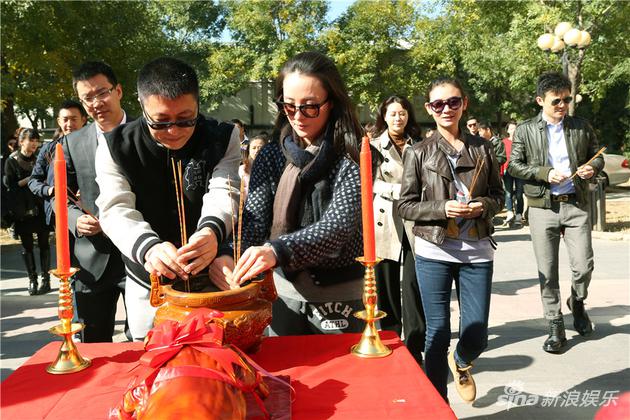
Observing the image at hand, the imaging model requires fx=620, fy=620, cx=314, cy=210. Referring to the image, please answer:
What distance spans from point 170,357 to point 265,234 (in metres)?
0.94

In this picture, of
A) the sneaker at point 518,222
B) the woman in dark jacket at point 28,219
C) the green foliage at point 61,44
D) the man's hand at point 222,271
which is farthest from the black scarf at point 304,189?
the green foliage at point 61,44

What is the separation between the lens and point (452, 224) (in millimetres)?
3066

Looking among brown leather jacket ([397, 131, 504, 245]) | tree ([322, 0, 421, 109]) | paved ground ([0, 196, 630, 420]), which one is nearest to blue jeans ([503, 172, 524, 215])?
paved ground ([0, 196, 630, 420])

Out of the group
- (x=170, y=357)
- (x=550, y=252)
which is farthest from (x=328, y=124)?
(x=550, y=252)

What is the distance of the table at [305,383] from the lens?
1382mm

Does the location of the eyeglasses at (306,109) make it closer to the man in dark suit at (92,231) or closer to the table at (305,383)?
the table at (305,383)

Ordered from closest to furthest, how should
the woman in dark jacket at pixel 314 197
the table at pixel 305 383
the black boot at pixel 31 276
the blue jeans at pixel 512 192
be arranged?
the table at pixel 305 383
the woman in dark jacket at pixel 314 197
the black boot at pixel 31 276
the blue jeans at pixel 512 192

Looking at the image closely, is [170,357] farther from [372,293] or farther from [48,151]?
[48,151]

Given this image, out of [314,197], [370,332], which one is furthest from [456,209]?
[370,332]

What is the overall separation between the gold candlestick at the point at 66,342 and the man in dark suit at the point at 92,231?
1325mm

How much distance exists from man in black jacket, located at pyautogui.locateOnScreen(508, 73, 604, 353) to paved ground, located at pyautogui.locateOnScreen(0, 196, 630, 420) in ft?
0.95

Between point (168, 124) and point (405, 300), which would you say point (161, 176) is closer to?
point (168, 124)

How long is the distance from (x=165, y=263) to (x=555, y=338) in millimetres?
3414

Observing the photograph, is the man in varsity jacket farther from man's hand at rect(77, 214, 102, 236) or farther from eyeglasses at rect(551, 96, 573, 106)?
eyeglasses at rect(551, 96, 573, 106)
